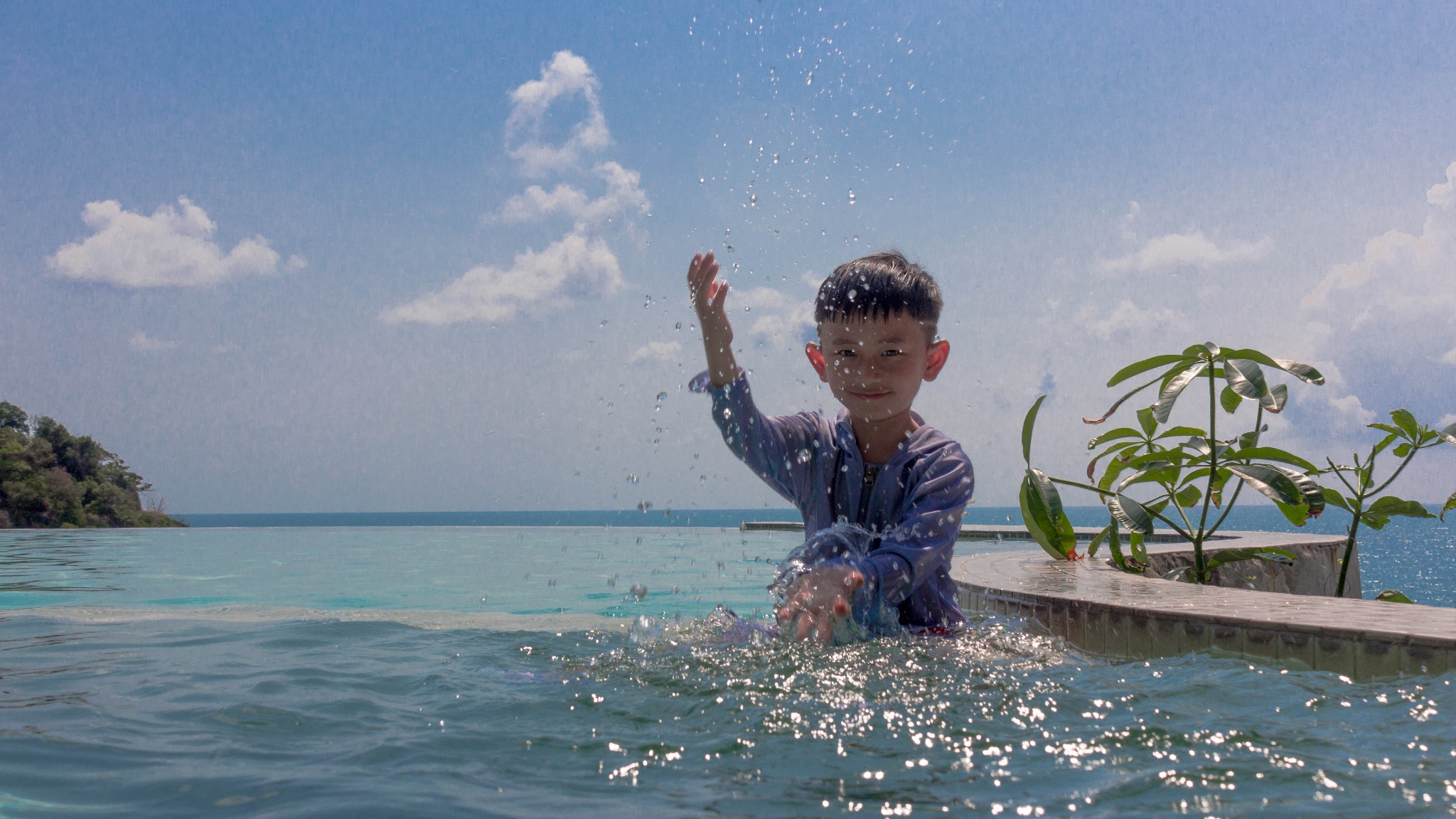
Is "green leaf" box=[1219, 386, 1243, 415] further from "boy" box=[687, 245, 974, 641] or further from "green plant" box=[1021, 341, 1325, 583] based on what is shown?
"boy" box=[687, 245, 974, 641]

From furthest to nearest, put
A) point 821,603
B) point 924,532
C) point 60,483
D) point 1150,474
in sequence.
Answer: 1. point 60,483
2. point 1150,474
3. point 924,532
4. point 821,603

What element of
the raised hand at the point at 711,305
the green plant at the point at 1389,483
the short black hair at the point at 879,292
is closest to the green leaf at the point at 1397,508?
the green plant at the point at 1389,483

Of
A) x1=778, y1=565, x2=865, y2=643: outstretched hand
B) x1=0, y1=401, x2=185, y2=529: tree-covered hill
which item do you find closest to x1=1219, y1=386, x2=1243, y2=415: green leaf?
x1=778, y1=565, x2=865, y2=643: outstretched hand

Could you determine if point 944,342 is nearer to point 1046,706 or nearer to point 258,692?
point 1046,706

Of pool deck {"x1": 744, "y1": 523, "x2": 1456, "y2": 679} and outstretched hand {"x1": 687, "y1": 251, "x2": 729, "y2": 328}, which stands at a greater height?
outstretched hand {"x1": 687, "y1": 251, "x2": 729, "y2": 328}

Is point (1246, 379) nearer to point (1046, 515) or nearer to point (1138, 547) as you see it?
point (1138, 547)

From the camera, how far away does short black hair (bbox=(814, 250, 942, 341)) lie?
122 inches

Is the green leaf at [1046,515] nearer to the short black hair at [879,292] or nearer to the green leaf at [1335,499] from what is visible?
the green leaf at [1335,499]

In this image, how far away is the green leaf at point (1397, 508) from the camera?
15.7ft

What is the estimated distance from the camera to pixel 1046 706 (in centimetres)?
214

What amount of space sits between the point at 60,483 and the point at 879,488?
2916cm

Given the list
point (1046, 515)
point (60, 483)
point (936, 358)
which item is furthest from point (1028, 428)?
point (60, 483)

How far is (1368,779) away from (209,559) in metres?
13.9

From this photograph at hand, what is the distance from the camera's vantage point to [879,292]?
10.1ft
